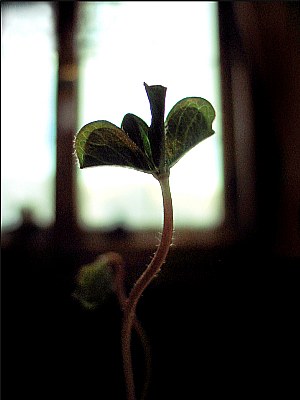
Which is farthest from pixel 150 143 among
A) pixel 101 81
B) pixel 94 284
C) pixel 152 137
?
pixel 101 81

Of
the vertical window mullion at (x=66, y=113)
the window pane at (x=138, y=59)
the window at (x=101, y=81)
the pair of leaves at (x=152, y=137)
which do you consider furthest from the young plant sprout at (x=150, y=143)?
the vertical window mullion at (x=66, y=113)

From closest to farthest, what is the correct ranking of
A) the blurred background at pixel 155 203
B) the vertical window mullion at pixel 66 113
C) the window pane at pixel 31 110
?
the blurred background at pixel 155 203 → the window pane at pixel 31 110 → the vertical window mullion at pixel 66 113

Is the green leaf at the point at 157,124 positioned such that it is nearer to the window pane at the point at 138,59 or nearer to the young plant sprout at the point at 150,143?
the young plant sprout at the point at 150,143

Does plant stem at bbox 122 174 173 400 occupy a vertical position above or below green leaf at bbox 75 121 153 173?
below

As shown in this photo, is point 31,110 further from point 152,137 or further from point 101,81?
point 152,137

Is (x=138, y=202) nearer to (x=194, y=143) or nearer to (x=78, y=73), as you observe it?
(x=78, y=73)

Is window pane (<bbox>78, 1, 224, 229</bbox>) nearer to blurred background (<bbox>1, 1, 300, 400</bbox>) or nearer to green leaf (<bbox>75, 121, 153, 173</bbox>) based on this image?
blurred background (<bbox>1, 1, 300, 400</bbox>)

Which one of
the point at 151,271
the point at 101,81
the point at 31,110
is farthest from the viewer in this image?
the point at 101,81

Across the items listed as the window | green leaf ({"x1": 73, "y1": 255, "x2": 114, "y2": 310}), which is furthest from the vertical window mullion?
green leaf ({"x1": 73, "y1": 255, "x2": 114, "y2": 310})

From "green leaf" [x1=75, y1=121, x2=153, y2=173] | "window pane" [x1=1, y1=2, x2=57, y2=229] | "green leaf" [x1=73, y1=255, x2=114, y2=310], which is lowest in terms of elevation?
"green leaf" [x1=73, y1=255, x2=114, y2=310]
